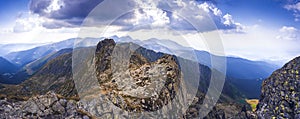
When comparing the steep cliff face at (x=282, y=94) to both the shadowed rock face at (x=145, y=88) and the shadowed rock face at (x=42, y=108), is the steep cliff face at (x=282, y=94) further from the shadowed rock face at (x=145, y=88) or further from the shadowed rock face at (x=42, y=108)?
→ the shadowed rock face at (x=42, y=108)

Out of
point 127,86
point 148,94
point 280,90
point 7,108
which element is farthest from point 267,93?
point 7,108

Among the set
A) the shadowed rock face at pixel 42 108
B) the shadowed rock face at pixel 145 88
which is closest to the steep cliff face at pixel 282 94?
the shadowed rock face at pixel 145 88

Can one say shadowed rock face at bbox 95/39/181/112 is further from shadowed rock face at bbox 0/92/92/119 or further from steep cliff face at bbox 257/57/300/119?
steep cliff face at bbox 257/57/300/119

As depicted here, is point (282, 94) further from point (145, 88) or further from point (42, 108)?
point (42, 108)

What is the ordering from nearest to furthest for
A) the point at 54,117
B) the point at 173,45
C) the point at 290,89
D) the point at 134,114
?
the point at 54,117
the point at 134,114
the point at 290,89
the point at 173,45

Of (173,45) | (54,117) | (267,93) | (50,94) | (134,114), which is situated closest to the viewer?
(54,117)

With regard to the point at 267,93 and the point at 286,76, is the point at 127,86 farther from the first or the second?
the point at 286,76

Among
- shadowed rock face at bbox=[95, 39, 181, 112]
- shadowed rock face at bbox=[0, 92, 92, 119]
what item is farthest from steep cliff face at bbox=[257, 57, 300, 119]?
shadowed rock face at bbox=[0, 92, 92, 119]

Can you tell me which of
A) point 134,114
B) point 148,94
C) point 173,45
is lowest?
point 134,114

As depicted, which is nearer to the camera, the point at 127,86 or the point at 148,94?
the point at 148,94
